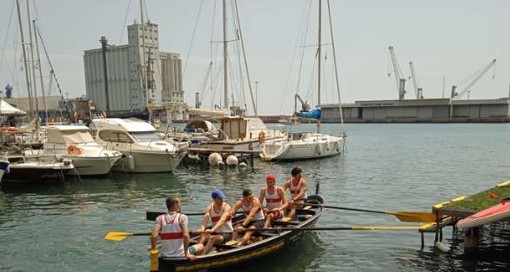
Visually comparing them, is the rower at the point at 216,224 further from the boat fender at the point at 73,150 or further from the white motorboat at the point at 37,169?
the boat fender at the point at 73,150

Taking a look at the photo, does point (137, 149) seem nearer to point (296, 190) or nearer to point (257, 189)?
point (257, 189)

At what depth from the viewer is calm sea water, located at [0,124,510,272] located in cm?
1220

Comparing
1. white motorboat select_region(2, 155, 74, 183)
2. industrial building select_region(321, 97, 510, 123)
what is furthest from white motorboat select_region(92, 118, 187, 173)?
industrial building select_region(321, 97, 510, 123)

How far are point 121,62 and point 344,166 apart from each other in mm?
93908

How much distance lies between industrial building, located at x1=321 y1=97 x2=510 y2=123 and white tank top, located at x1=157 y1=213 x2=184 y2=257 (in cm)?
14785

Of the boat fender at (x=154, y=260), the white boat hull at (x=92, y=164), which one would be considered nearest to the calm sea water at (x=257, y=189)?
the white boat hull at (x=92, y=164)

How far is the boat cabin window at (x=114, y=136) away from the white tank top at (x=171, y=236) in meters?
21.1

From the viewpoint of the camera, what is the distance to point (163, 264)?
29.6 feet

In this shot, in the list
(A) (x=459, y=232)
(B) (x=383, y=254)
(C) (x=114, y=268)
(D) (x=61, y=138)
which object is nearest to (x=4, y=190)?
(D) (x=61, y=138)

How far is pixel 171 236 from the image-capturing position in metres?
8.92

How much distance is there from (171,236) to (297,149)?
2858cm

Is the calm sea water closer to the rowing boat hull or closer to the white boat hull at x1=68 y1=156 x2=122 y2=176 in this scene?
the white boat hull at x1=68 y1=156 x2=122 y2=176

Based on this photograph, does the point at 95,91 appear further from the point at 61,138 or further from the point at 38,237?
the point at 38,237

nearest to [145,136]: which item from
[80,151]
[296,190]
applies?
[80,151]
